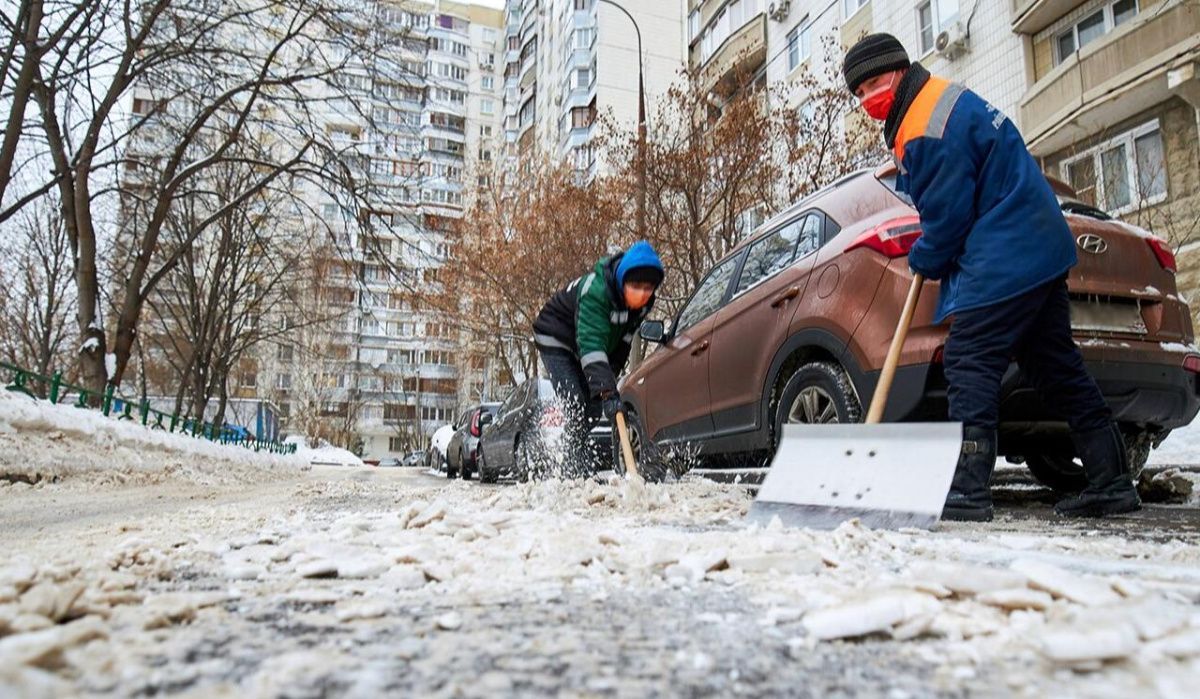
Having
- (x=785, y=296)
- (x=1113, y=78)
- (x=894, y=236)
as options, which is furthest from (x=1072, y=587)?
(x=1113, y=78)

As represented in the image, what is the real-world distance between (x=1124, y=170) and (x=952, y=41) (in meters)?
5.78

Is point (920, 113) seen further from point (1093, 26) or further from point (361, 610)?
point (1093, 26)

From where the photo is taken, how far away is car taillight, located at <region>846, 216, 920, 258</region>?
350cm

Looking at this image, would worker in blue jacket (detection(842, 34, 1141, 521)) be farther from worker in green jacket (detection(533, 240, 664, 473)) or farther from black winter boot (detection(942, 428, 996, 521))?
worker in green jacket (detection(533, 240, 664, 473))

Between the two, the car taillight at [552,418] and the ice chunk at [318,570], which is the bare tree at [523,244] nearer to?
the car taillight at [552,418]

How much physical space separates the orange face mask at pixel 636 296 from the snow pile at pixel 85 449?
5760 mm

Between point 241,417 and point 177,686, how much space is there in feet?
125

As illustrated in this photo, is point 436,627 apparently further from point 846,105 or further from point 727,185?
point 846,105

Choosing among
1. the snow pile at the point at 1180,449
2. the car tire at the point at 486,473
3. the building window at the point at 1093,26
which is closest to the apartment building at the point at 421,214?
the car tire at the point at 486,473

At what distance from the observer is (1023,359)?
10.6 ft

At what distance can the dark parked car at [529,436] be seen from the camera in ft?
18.9

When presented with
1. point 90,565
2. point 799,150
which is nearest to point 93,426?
point 90,565

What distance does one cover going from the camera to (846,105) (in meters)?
15.0

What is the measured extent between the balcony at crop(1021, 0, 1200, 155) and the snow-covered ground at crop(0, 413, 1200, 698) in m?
12.9
